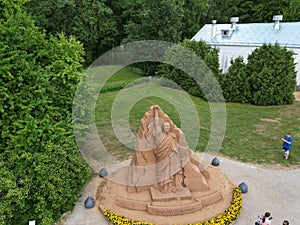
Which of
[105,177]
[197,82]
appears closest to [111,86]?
[197,82]

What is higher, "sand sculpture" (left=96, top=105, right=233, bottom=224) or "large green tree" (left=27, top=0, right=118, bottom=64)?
"large green tree" (left=27, top=0, right=118, bottom=64)

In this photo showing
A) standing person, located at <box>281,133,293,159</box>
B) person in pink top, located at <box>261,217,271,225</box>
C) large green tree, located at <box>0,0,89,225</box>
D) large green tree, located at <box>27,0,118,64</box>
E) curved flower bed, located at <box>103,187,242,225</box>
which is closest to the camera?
person in pink top, located at <box>261,217,271,225</box>

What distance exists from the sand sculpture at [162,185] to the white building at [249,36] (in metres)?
24.7

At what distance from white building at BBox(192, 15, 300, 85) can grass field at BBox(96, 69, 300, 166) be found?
8.42 metres

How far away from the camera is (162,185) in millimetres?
10852

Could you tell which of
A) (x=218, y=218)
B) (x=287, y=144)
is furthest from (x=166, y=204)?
(x=287, y=144)

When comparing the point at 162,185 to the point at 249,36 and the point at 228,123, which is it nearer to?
the point at 228,123

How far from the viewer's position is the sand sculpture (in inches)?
409

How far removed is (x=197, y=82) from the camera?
95.9 ft

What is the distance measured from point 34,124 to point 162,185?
5529mm

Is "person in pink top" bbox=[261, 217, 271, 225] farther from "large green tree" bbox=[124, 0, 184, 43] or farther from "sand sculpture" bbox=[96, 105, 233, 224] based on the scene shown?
"large green tree" bbox=[124, 0, 184, 43]

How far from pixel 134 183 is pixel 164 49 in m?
25.2

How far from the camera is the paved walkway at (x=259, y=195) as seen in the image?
1046cm

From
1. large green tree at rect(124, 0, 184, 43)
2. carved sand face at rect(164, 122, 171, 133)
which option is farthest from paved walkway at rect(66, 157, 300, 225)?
large green tree at rect(124, 0, 184, 43)
